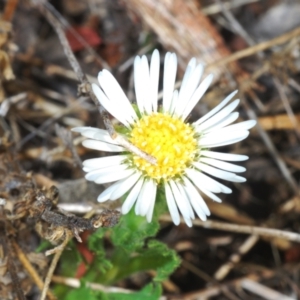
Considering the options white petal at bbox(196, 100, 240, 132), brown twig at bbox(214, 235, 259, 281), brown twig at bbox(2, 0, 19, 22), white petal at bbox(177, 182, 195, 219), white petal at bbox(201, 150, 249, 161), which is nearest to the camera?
white petal at bbox(177, 182, 195, 219)

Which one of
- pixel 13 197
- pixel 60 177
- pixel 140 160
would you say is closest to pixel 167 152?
pixel 140 160

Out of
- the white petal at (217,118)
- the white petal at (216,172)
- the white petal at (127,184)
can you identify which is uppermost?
the white petal at (217,118)

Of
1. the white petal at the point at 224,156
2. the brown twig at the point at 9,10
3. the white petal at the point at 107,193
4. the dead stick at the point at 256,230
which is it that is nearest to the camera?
the white petal at the point at 107,193

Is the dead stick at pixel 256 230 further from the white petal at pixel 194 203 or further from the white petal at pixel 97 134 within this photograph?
the white petal at pixel 97 134

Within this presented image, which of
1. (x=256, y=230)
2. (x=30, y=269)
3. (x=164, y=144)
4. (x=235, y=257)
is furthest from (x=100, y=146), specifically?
(x=235, y=257)

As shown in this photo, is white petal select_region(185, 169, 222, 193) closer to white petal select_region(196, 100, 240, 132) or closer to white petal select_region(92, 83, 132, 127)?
white petal select_region(196, 100, 240, 132)

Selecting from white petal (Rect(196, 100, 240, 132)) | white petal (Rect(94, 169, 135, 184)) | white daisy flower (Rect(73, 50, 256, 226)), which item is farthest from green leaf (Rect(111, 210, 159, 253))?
white petal (Rect(196, 100, 240, 132))

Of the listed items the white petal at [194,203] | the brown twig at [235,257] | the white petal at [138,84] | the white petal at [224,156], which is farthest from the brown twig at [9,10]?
the brown twig at [235,257]
